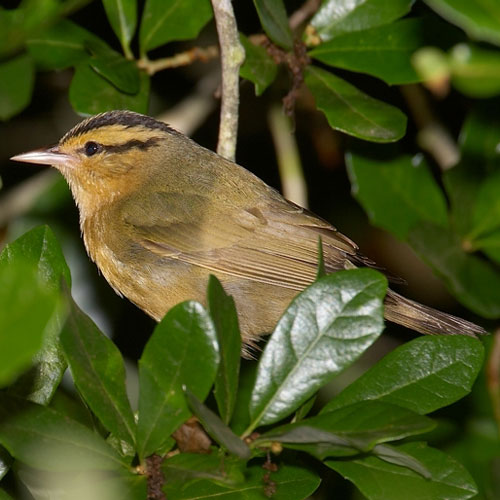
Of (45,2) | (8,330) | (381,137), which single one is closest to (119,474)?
(8,330)

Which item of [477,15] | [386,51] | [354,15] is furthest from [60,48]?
[477,15]

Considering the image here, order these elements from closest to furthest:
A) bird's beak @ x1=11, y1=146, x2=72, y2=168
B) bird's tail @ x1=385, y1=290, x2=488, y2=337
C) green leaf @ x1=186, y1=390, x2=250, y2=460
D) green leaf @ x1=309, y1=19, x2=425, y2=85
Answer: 1. green leaf @ x1=186, y1=390, x2=250, y2=460
2. green leaf @ x1=309, y1=19, x2=425, y2=85
3. bird's tail @ x1=385, y1=290, x2=488, y2=337
4. bird's beak @ x1=11, y1=146, x2=72, y2=168

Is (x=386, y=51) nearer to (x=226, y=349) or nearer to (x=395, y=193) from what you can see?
(x=395, y=193)

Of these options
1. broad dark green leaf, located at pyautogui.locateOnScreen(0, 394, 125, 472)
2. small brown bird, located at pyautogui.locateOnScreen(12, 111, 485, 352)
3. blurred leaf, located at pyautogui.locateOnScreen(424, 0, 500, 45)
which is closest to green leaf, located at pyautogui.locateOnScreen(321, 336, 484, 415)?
broad dark green leaf, located at pyautogui.locateOnScreen(0, 394, 125, 472)

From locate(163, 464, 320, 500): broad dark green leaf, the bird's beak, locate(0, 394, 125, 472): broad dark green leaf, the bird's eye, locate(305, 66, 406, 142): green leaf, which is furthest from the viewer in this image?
the bird's eye

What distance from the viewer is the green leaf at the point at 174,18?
4.04m

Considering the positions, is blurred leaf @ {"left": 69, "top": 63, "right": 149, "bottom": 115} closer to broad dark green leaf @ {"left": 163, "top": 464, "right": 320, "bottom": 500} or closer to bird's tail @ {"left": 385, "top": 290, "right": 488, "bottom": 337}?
bird's tail @ {"left": 385, "top": 290, "right": 488, "bottom": 337}

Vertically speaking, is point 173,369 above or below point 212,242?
above

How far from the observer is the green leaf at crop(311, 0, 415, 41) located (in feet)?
12.5

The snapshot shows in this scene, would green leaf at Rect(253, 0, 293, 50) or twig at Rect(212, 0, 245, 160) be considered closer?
green leaf at Rect(253, 0, 293, 50)

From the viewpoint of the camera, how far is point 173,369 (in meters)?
2.54

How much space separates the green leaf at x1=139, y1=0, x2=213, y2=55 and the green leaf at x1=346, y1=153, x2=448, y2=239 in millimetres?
1030

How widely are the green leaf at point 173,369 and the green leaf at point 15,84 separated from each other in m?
1.74

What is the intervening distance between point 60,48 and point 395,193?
5.90 feet
